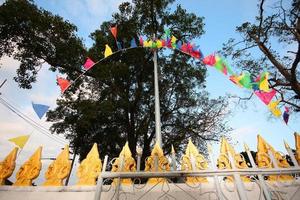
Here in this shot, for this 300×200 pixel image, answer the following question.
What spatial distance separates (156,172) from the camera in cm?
229

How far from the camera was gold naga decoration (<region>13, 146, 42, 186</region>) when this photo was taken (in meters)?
2.66

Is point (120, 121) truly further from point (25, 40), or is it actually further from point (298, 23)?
point (298, 23)

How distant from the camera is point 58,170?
264 cm

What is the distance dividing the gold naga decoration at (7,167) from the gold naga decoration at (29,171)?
14 cm

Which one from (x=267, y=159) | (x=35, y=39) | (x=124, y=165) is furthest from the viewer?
(x=35, y=39)

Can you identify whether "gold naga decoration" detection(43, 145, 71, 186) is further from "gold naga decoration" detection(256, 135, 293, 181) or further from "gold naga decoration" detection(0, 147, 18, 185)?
"gold naga decoration" detection(256, 135, 293, 181)

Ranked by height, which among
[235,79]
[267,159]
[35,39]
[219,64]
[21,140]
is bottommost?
[267,159]

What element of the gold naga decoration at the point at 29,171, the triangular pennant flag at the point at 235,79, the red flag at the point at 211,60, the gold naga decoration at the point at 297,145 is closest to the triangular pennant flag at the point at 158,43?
the red flag at the point at 211,60

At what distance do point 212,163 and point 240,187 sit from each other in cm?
37

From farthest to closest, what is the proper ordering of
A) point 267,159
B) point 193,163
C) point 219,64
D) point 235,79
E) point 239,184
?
point 219,64 → point 235,79 → point 267,159 → point 193,163 → point 239,184

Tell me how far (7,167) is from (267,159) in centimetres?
347

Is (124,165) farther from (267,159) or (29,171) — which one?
(267,159)

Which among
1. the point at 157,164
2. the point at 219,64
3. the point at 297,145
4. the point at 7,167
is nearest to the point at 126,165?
the point at 157,164

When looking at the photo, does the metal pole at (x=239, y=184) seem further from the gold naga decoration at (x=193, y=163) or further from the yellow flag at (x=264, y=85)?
the yellow flag at (x=264, y=85)
